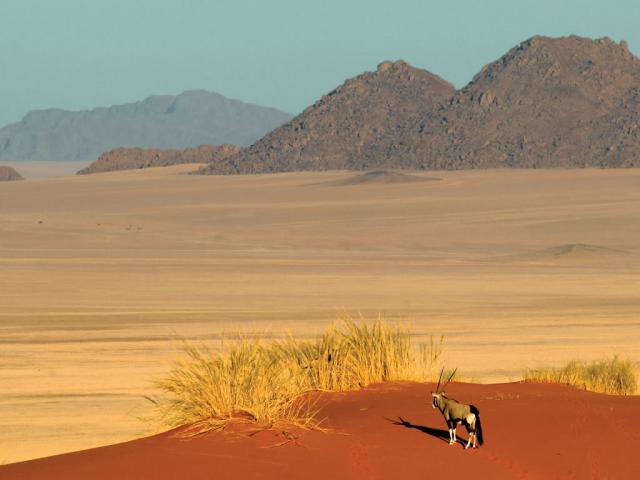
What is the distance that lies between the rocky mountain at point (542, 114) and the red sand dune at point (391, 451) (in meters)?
95.7

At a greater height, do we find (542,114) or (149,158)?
(542,114)

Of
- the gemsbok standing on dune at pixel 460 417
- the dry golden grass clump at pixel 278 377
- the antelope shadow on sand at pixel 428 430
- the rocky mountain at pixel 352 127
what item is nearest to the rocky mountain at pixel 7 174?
the rocky mountain at pixel 352 127

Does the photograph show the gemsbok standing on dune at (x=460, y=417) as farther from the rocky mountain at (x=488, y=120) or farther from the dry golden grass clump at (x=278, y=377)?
the rocky mountain at (x=488, y=120)

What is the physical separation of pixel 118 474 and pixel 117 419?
5771 mm

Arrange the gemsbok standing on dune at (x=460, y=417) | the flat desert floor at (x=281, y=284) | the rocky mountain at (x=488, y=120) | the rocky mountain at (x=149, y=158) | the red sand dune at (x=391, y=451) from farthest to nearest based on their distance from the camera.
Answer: the rocky mountain at (x=149, y=158), the rocky mountain at (x=488, y=120), the flat desert floor at (x=281, y=284), the gemsbok standing on dune at (x=460, y=417), the red sand dune at (x=391, y=451)

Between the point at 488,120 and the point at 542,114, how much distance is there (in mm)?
4473

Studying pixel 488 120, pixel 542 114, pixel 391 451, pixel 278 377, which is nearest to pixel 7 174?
pixel 488 120

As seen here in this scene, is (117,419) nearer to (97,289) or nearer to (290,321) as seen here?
(290,321)

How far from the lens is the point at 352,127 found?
118 meters

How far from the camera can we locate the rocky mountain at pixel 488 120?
107188 mm

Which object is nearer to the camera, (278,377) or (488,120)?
(278,377)

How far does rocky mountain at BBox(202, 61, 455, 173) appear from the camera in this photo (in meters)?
114

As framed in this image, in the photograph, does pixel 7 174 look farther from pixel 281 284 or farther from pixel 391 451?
pixel 391 451

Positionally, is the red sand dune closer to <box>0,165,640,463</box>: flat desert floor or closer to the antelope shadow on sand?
the antelope shadow on sand
